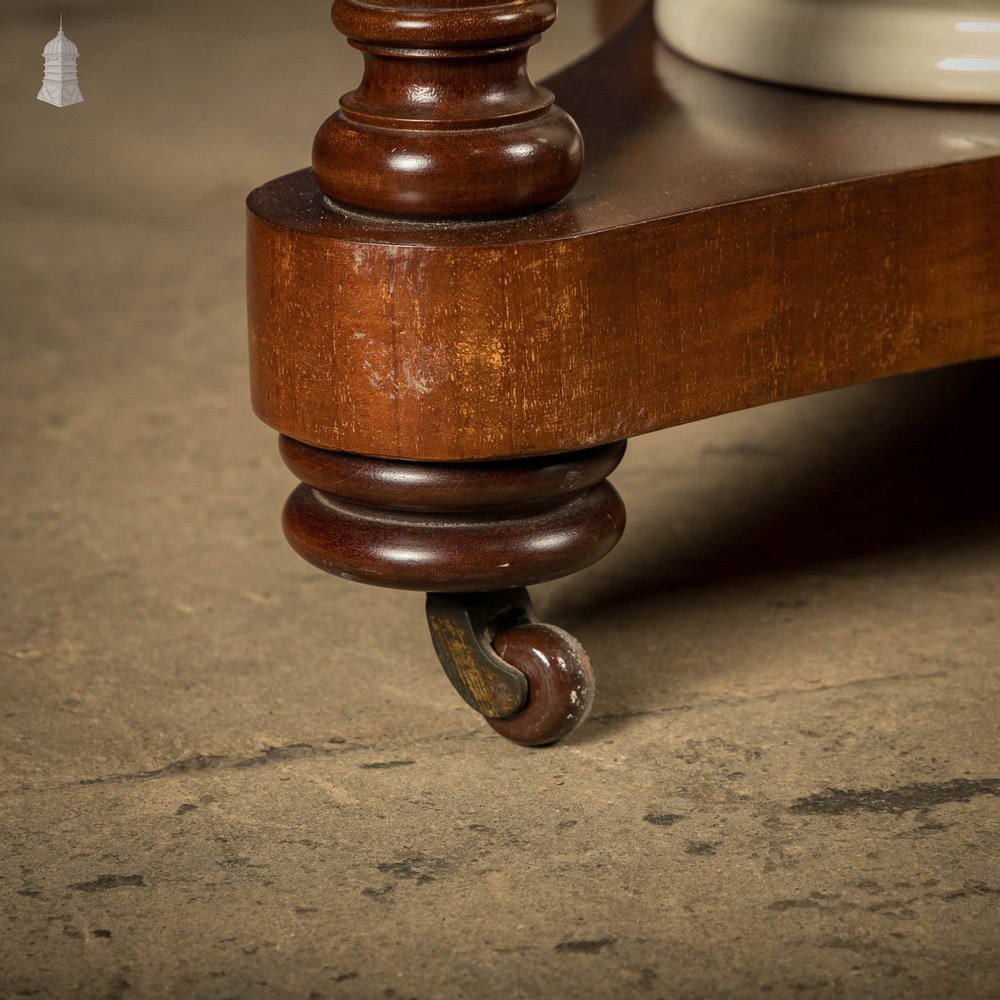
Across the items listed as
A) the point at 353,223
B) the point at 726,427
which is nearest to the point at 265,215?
the point at 353,223

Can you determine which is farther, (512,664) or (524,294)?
(512,664)

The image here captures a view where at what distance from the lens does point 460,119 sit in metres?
0.83

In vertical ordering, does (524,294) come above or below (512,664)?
above

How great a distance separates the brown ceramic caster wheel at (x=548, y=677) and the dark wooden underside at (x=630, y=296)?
0.40 ft

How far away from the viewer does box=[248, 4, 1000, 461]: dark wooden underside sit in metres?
0.83

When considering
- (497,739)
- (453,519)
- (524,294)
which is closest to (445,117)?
(524,294)

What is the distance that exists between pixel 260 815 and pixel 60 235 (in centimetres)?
135

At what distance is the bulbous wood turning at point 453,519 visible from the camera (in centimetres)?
88

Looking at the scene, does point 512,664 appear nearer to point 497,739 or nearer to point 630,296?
point 497,739

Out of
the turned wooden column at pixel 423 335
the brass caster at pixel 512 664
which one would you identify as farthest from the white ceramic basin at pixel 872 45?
the brass caster at pixel 512 664

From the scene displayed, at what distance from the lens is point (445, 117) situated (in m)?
0.83

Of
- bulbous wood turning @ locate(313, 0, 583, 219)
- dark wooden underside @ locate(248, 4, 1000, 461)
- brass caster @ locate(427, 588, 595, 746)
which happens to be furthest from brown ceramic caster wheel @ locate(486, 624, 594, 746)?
bulbous wood turning @ locate(313, 0, 583, 219)

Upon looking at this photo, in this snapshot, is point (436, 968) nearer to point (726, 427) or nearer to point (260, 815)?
point (260, 815)

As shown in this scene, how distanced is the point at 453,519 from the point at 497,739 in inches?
6.3
